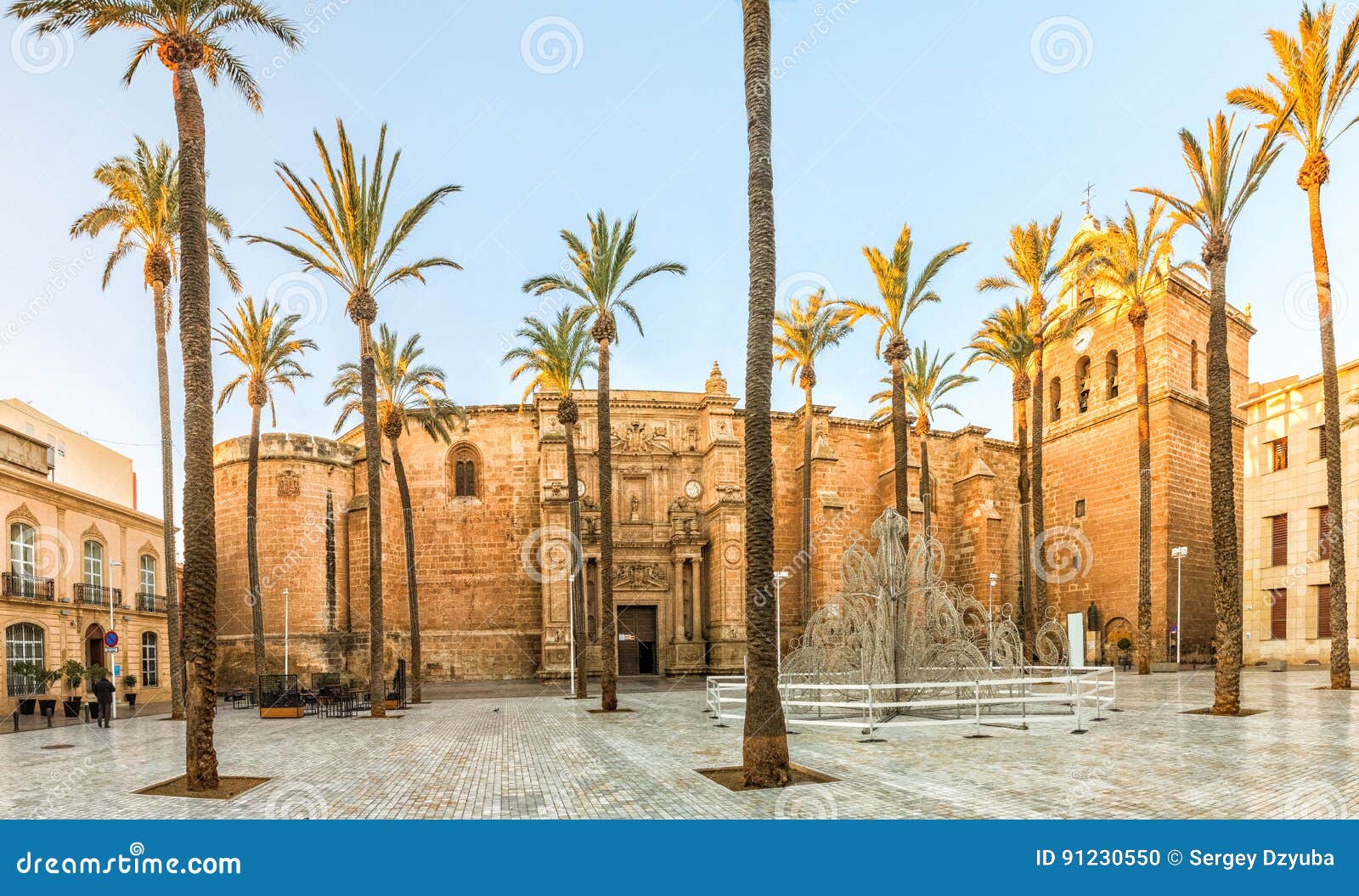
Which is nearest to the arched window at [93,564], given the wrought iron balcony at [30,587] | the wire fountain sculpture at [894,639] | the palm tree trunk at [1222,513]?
the wrought iron balcony at [30,587]

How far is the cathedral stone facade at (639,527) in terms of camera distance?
121 ft

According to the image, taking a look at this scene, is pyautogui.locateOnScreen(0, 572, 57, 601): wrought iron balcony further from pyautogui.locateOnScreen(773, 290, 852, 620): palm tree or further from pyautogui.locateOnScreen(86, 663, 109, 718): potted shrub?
pyautogui.locateOnScreen(773, 290, 852, 620): palm tree

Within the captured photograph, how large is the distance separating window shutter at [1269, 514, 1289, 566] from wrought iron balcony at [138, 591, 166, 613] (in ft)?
136

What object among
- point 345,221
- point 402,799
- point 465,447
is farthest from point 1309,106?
point 465,447

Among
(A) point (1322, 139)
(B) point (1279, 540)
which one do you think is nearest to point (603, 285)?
(A) point (1322, 139)

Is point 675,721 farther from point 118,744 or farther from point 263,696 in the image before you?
point 263,696

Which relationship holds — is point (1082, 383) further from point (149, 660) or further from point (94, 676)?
point (149, 660)

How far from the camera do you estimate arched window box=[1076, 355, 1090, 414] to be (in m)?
42.8

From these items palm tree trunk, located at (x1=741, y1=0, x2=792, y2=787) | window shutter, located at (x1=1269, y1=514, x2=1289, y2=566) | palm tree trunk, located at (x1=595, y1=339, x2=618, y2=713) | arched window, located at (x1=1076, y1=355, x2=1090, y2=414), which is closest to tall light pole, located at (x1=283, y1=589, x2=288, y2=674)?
palm tree trunk, located at (x1=595, y1=339, x2=618, y2=713)

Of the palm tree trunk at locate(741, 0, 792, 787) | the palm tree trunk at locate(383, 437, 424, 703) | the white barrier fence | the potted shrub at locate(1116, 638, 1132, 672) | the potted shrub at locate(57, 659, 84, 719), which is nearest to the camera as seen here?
the palm tree trunk at locate(741, 0, 792, 787)

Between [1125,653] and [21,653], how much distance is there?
36598 mm

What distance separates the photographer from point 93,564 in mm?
30875

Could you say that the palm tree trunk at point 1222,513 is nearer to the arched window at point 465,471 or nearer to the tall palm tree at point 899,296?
the tall palm tree at point 899,296

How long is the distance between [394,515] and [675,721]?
997 inches
